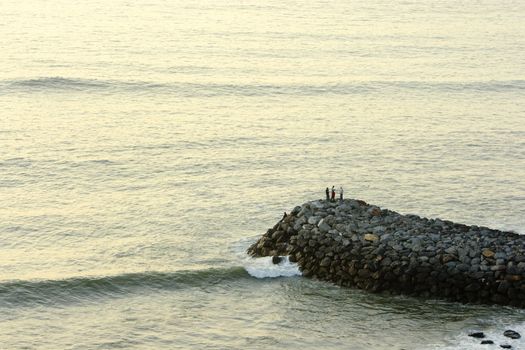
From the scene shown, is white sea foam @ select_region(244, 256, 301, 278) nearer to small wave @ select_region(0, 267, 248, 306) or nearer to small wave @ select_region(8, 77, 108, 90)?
small wave @ select_region(0, 267, 248, 306)

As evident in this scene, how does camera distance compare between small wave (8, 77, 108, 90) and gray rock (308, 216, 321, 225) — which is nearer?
gray rock (308, 216, 321, 225)

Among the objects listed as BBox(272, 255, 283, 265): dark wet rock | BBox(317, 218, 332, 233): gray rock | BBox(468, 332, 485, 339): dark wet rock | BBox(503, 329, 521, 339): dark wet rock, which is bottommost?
BBox(468, 332, 485, 339): dark wet rock

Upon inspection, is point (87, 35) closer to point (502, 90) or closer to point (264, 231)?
point (502, 90)

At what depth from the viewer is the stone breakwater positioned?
31234 mm

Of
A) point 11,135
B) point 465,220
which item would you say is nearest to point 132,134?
point 11,135

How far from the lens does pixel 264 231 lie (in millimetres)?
38625

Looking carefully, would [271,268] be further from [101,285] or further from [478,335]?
[478,335]

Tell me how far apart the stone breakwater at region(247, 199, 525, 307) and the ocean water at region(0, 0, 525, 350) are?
1.89 feet

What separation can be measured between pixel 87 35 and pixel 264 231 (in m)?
42.4

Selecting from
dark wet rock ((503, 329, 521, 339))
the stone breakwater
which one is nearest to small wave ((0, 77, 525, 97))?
the stone breakwater

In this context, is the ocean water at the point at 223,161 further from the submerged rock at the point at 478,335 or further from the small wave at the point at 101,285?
the submerged rock at the point at 478,335

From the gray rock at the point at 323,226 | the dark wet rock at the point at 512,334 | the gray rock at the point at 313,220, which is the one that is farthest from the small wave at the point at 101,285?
the dark wet rock at the point at 512,334

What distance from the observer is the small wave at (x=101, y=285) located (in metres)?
33.2

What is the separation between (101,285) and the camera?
33906mm
